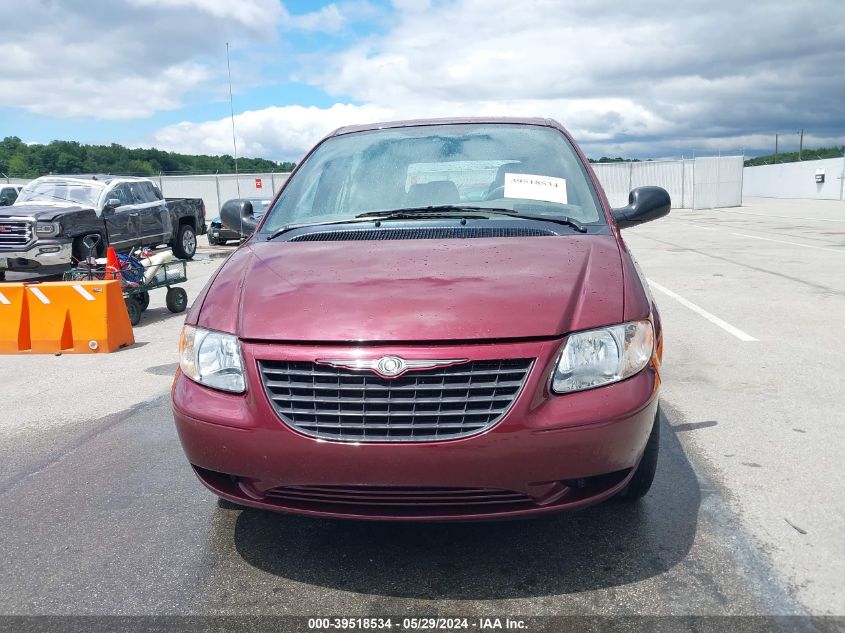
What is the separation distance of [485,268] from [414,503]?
91cm

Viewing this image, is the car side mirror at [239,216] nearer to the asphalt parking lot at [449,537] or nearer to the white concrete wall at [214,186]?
the asphalt parking lot at [449,537]

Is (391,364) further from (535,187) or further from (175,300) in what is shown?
(175,300)

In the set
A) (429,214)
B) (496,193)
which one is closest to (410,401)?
(429,214)

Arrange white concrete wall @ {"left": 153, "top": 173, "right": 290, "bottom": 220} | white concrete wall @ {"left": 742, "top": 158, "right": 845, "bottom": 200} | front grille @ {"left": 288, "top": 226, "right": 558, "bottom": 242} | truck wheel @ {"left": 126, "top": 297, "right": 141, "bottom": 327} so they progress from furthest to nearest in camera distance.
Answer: white concrete wall @ {"left": 742, "top": 158, "right": 845, "bottom": 200}, white concrete wall @ {"left": 153, "top": 173, "right": 290, "bottom": 220}, truck wheel @ {"left": 126, "top": 297, "right": 141, "bottom": 327}, front grille @ {"left": 288, "top": 226, "right": 558, "bottom": 242}

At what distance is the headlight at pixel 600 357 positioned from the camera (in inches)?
99.3

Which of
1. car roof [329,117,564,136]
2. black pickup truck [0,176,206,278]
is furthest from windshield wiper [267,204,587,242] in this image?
black pickup truck [0,176,206,278]

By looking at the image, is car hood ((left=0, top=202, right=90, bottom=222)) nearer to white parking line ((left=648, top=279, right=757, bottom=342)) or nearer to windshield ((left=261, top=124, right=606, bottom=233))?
white parking line ((left=648, top=279, right=757, bottom=342))

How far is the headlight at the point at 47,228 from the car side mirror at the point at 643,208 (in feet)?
35.1

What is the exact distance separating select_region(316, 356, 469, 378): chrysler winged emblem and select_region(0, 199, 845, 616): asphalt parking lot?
0.81 meters

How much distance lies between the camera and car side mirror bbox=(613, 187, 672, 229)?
4254 mm

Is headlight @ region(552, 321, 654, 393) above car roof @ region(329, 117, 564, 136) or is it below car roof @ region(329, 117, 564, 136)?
below

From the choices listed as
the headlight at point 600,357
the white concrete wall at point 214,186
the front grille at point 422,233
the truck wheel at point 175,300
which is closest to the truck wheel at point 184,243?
the truck wheel at point 175,300

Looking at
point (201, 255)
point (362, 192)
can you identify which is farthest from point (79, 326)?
point (201, 255)

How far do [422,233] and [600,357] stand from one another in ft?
3.59
